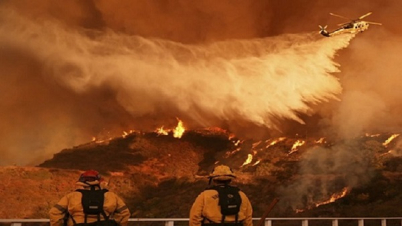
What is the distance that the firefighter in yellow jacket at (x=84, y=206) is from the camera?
22.1 feet

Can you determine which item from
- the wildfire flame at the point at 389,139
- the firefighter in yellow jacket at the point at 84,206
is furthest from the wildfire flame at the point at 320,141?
the firefighter in yellow jacket at the point at 84,206

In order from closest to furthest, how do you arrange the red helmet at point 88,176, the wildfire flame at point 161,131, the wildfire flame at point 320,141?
the red helmet at point 88,176 → the wildfire flame at point 320,141 → the wildfire flame at point 161,131

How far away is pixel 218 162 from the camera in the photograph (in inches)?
1773

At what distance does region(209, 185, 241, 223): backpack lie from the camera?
6.79 m

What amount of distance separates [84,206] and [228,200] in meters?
1.71

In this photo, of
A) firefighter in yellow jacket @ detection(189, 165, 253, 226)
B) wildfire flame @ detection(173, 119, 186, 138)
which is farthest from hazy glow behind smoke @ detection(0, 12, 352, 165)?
firefighter in yellow jacket @ detection(189, 165, 253, 226)

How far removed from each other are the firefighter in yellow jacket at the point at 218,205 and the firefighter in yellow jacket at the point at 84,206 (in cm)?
104

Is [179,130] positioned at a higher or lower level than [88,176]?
higher

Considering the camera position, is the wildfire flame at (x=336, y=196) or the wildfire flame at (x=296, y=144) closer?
the wildfire flame at (x=336, y=196)

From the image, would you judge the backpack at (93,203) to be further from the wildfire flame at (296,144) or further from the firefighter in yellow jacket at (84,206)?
the wildfire flame at (296,144)

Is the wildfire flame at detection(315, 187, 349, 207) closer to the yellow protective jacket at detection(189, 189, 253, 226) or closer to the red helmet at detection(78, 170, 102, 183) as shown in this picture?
the yellow protective jacket at detection(189, 189, 253, 226)

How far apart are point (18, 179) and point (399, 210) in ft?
83.1

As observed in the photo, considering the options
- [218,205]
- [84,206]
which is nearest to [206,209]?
[218,205]

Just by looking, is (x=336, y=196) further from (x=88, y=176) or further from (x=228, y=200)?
(x=88, y=176)
